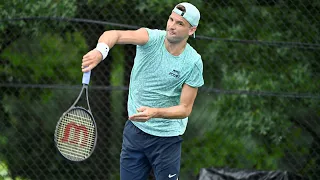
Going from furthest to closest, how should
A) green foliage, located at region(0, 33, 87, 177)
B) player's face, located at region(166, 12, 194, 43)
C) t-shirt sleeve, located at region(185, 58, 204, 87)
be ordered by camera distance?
green foliage, located at region(0, 33, 87, 177), t-shirt sleeve, located at region(185, 58, 204, 87), player's face, located at region(166, 12, 194, 43)

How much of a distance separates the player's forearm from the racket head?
46cm

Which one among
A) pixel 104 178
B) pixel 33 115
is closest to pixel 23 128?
pixel 33 115

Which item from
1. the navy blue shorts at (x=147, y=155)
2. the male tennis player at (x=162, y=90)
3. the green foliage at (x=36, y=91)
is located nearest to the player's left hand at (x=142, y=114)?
the male tennis player at (x=162, y=90)

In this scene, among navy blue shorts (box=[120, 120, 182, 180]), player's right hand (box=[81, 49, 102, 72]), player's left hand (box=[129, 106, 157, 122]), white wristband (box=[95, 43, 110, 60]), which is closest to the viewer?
player's right hand (box=[81, 49, 102, 72])

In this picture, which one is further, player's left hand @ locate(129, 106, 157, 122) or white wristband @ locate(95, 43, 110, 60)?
player's left hand @ locate(129, 106, 157, 122)

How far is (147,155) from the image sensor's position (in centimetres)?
503

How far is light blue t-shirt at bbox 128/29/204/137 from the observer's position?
4820mm

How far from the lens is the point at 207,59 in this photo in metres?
6.75

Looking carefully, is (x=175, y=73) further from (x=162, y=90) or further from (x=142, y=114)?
(x=142, y=114)

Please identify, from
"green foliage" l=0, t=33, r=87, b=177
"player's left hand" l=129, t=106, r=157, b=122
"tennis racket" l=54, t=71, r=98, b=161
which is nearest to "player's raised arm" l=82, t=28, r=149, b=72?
"player's left hand" l=129, t=106, r=157, b=122

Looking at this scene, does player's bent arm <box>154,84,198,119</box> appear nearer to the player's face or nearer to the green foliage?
the player's face

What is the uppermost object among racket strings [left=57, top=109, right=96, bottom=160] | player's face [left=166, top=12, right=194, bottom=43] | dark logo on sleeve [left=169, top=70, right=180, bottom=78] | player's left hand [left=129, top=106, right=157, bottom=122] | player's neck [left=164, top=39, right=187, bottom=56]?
player's face [left=166, top=12, right=194, bottom=43]

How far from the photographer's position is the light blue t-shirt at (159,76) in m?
4.82

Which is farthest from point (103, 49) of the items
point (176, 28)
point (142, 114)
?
point (176, 28)
